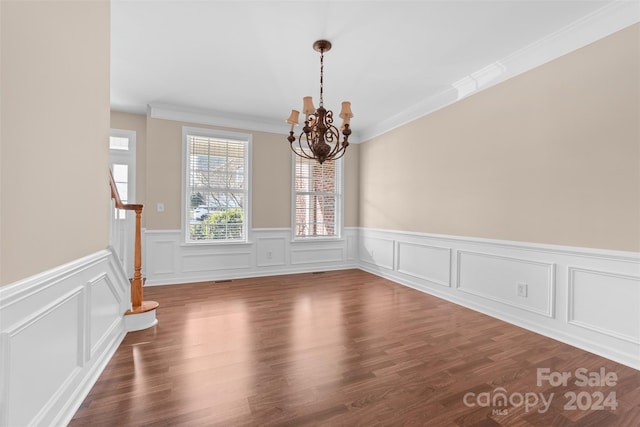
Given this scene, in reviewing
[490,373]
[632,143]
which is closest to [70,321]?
[490,373]

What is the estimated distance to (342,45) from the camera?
108 inches

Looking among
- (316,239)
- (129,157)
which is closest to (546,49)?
(316,239)

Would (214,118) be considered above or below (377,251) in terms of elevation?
above

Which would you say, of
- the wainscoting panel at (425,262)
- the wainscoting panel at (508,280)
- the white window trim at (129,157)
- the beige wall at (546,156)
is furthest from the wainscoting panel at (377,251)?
the white window trim at (129,157)

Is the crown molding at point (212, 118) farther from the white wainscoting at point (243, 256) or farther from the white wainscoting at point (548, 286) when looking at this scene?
the white wainscoting at point (548, 286)

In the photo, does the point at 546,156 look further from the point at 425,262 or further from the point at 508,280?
the point at 425,262

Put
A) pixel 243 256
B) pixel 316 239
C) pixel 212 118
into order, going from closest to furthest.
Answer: pixel 212 118, pixel 243 256, pixel 316 239

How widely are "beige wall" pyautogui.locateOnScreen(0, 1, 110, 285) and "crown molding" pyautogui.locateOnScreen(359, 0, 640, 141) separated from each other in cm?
359

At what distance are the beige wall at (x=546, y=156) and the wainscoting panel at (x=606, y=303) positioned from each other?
262mm

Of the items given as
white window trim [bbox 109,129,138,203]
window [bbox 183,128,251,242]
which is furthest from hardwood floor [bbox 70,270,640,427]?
white window trim [bbox 109,129,138,203]

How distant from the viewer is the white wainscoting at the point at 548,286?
7.23 ft

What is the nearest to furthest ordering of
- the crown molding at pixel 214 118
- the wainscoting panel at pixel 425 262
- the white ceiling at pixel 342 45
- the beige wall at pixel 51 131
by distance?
the beige wall at pixel 51 131, the white ceiling at pixel 342 45, the wainscoting panel at pixel 425 262, the crown molding at pixel 214 118

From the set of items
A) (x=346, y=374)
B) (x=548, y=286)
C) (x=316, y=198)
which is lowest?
(x=346, y=374)

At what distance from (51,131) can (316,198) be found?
171 inches
